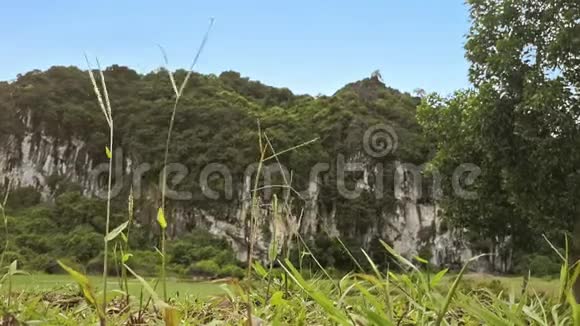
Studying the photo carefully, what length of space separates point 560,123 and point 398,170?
103 ft

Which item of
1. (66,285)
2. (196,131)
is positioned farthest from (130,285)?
(196,131)

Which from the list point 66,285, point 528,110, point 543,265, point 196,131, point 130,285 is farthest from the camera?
point 196,131

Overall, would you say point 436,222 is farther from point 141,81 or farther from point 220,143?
point 141,81

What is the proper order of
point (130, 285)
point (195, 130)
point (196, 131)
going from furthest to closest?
point (195, 130) < point (196, 131) < point (130, 285)

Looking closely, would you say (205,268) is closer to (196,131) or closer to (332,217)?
(332,217)

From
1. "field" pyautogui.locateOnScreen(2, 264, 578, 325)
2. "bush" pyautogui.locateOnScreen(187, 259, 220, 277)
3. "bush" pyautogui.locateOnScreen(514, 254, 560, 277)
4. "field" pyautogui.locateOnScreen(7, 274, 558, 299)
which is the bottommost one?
"bush" pyautogui.locateOnScreen(187, 259, 220, 277)

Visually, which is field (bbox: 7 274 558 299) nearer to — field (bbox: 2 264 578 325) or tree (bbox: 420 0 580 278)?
field (bbox: 2 264 578 325)

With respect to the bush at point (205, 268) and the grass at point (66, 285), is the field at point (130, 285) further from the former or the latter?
the bush at point (205, 268)

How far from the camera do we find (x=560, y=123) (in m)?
9.02
